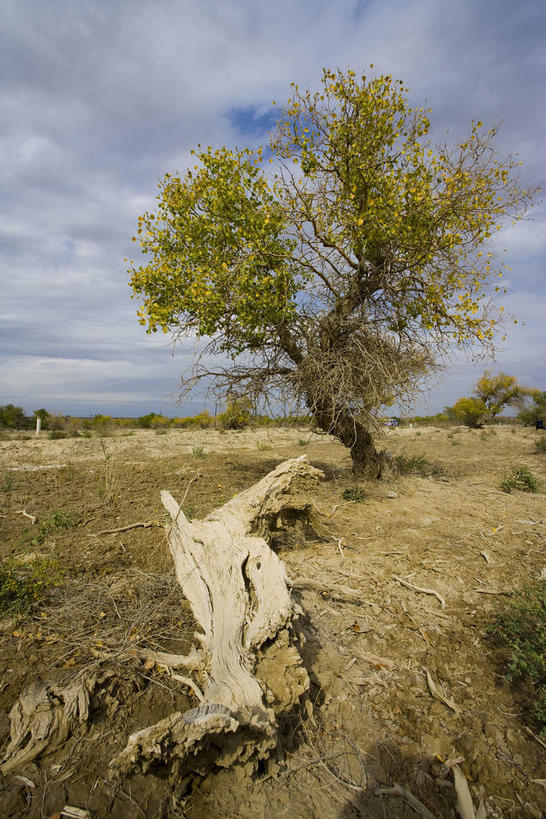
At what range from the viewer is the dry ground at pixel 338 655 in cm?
222

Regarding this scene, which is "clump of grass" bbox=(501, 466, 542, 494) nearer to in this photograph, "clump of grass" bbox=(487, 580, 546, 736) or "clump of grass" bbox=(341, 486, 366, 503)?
"clump of grass" bbox=(341, 486, 366, 503)

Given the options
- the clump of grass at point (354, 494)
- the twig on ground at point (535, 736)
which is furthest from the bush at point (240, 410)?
the twig on ground at point (535, 736)

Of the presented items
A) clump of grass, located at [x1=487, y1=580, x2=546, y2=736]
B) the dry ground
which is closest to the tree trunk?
the dry ground

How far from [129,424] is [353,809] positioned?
1305 inches

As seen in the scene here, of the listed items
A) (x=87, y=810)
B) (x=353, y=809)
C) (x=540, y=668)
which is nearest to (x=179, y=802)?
(x=87, y=810)

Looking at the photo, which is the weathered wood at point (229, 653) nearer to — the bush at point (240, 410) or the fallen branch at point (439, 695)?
the fallen branch at point (439, 695)

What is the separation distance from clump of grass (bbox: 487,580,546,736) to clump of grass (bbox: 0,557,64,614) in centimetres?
424

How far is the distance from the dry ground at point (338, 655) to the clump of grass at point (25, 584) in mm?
134

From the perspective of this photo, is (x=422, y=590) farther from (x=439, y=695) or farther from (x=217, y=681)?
(x=217, y=681)

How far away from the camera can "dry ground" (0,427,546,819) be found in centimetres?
222

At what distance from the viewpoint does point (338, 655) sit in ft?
11.5

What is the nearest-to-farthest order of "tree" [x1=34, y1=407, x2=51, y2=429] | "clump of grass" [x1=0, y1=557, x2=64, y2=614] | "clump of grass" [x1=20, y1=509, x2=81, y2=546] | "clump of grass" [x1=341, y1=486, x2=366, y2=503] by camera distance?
"clump of grass" [x1=0, y1=557, x2=64, y2=614], "clump of grass" [x1=20, y1=509, x2=81, y2=546], "clump of grass" [x1=341, y1=486, x2=366, y2=503], "tree" [x1=34, y1=407, x2=51, y2=429]

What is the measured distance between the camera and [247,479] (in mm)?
10188

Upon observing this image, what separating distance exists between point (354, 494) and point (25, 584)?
615cm
